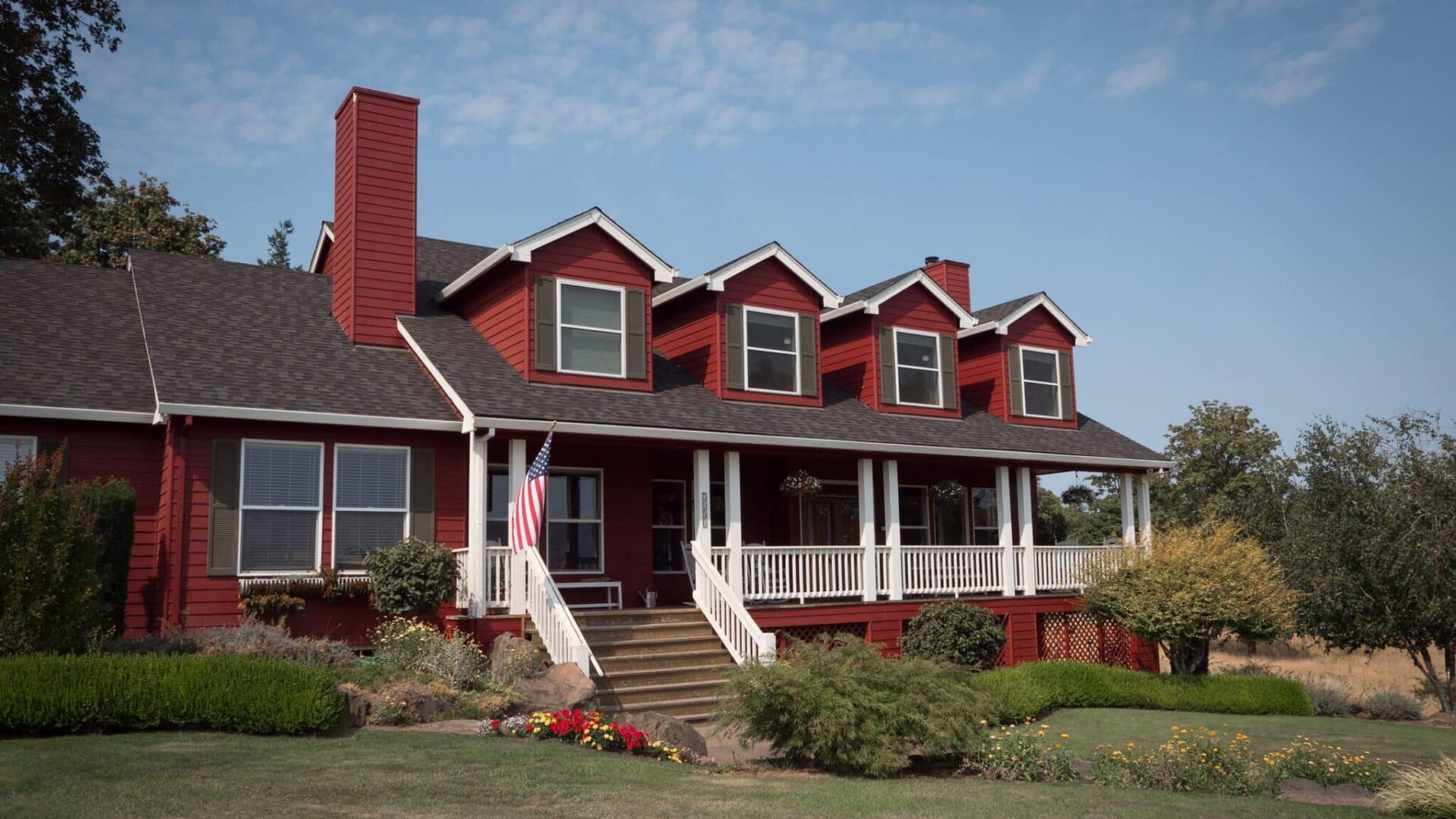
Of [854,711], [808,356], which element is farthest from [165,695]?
[808,356]

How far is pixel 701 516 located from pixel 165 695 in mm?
8101

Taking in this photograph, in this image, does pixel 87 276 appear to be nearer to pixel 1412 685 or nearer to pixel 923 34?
pixel 923 34

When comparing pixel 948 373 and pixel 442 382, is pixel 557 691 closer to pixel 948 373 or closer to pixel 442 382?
pixel 442 382

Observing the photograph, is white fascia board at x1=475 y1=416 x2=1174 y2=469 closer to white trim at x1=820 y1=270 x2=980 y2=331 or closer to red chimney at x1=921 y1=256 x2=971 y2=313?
white trim at x1=820 y1=270 x2=980 y2=331

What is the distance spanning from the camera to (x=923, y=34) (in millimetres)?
14070

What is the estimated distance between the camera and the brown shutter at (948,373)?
21750 millimetres

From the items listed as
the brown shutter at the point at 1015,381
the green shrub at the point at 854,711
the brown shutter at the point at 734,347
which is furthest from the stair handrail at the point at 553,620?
the brown shutter at the point at 1015,381

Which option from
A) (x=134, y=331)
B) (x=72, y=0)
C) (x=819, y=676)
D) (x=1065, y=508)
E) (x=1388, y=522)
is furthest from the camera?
(x=1065, y=508)

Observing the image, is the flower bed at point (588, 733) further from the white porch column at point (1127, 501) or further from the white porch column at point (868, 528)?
the white porch column at point (1127, 501)

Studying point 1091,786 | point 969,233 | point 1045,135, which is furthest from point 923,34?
point 969,233

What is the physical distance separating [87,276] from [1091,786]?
16.3 metres

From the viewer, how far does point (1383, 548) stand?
19484 millimetres

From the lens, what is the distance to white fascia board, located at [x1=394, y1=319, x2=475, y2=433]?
15094mm

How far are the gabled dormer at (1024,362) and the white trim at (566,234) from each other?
7.47 m
